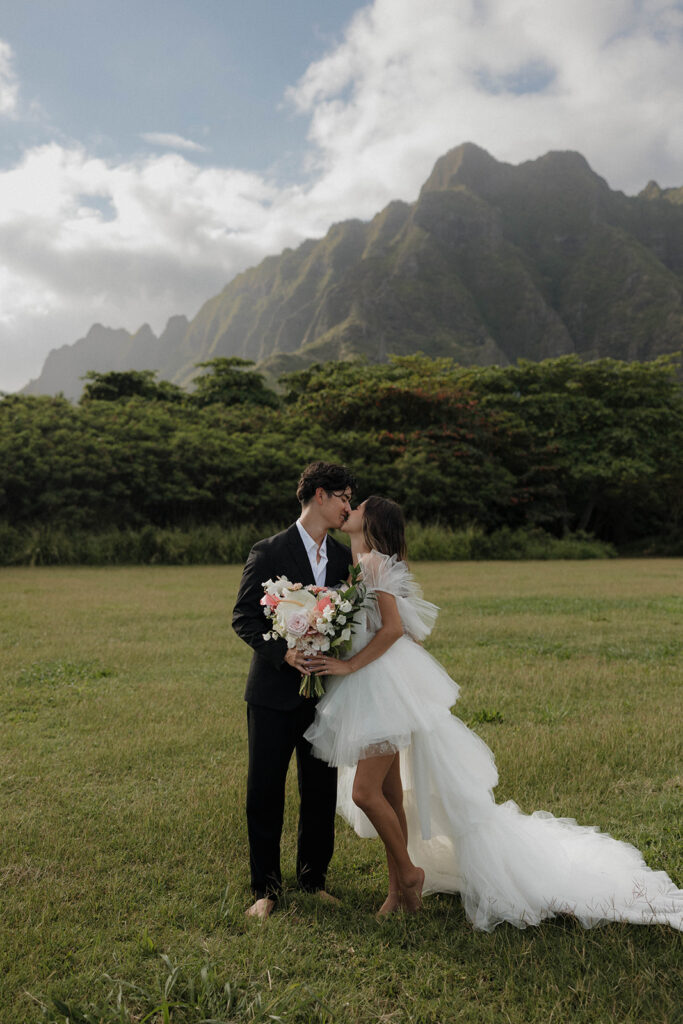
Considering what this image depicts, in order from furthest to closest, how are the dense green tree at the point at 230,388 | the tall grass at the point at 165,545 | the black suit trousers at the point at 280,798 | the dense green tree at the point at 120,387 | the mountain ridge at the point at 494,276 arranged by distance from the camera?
the mountain ridge at the point at 494,276, the dense green tree at the point at 230,388, the dense green tree at the point at 120,387, the tall grass at the point at 165,545, the black suit trousers at the point at 280,798

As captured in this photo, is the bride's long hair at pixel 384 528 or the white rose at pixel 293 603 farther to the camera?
the bride's long hair at pixel 384 528

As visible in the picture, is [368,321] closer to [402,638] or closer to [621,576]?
[621,576]

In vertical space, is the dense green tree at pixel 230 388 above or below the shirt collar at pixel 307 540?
above

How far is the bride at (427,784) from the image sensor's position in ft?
11.0

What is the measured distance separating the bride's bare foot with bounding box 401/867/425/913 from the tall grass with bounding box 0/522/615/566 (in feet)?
61.3

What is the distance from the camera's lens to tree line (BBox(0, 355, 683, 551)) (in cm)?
2327

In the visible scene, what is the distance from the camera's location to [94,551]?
21.1 m

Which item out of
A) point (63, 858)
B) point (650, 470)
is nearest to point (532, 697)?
point (63, 858)

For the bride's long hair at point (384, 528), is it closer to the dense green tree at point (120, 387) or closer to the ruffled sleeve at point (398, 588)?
the ruffled sleeve at point (398, 588)

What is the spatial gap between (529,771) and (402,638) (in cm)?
237

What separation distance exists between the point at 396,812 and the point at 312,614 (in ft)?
4.14

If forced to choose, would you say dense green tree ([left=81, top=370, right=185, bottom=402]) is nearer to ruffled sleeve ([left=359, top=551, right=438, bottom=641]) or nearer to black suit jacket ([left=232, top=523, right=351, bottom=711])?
black suit jacket ([left=232, top=523, right=351, bottom=711])

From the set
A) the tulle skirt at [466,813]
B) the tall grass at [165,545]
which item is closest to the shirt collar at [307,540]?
the tulle skirt at [466,813]

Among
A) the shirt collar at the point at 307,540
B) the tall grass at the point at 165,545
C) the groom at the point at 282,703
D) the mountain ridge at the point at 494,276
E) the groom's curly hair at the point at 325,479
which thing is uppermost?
the mountain ridge at the point at 494,276
